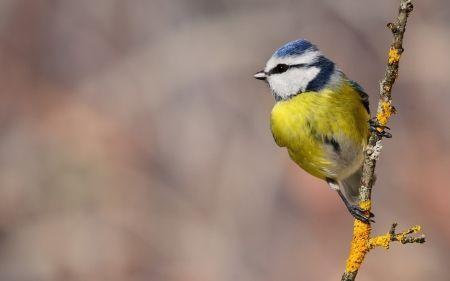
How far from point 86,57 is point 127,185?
3.23 ft

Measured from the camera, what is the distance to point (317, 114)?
8.96 ft

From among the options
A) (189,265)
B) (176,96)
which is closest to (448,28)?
(176,96)

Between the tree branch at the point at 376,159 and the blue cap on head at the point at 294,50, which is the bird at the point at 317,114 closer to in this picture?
the blue cap on head at the point at 294,50

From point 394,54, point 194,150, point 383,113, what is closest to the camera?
point 394,54

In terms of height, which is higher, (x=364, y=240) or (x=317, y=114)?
(x=317, y=114)

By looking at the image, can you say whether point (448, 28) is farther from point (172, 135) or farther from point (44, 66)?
point (44, 66)

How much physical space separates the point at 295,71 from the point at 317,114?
0.21 metres

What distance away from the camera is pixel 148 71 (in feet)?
20.4

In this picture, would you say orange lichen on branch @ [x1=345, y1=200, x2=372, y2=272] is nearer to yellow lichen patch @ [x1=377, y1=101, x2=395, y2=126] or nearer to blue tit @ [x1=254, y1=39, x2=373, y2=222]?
yellow lichen patch @ [x1=377, y1=101, x2=395, y2=126]

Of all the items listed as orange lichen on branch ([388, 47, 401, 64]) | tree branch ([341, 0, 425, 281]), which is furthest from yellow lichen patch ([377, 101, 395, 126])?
orange lichen on branch ([388, 47, 401, 64])

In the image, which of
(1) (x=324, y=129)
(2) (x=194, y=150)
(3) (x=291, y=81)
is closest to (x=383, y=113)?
(1) (x=324, y=129)

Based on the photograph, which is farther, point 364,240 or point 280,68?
point 280,68

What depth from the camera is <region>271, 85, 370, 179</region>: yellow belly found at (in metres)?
2.67

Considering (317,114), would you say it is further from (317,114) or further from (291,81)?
(291,81)
